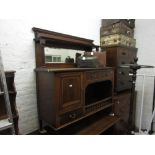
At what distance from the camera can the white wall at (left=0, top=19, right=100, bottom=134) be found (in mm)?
1509

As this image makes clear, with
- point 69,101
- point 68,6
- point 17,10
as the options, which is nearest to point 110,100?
point 69,101

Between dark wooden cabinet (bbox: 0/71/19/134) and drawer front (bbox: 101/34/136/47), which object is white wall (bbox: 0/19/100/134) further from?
drawer front (bbox: 101/34/136/47)

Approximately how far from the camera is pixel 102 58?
6.88 ft

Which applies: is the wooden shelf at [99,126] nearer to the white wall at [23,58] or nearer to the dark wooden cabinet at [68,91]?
the dark wooden cabinet at [68,91]

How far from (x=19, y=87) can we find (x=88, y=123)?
108cm

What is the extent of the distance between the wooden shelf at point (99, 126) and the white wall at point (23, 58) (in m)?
0.66

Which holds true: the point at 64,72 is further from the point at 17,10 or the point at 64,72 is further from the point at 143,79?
the point at 143,79

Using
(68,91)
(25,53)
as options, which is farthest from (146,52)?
(25,53)

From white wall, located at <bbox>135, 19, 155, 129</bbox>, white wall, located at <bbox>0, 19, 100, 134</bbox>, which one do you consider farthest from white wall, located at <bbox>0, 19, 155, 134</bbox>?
white wall, located at <bbox>135, 19, 155, 129</bbox>

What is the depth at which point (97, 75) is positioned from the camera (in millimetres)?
1816

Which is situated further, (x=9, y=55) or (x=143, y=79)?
(x=143, y=79)

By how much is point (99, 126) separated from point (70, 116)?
1.95 feet

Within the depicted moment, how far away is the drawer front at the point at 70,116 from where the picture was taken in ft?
4.81
